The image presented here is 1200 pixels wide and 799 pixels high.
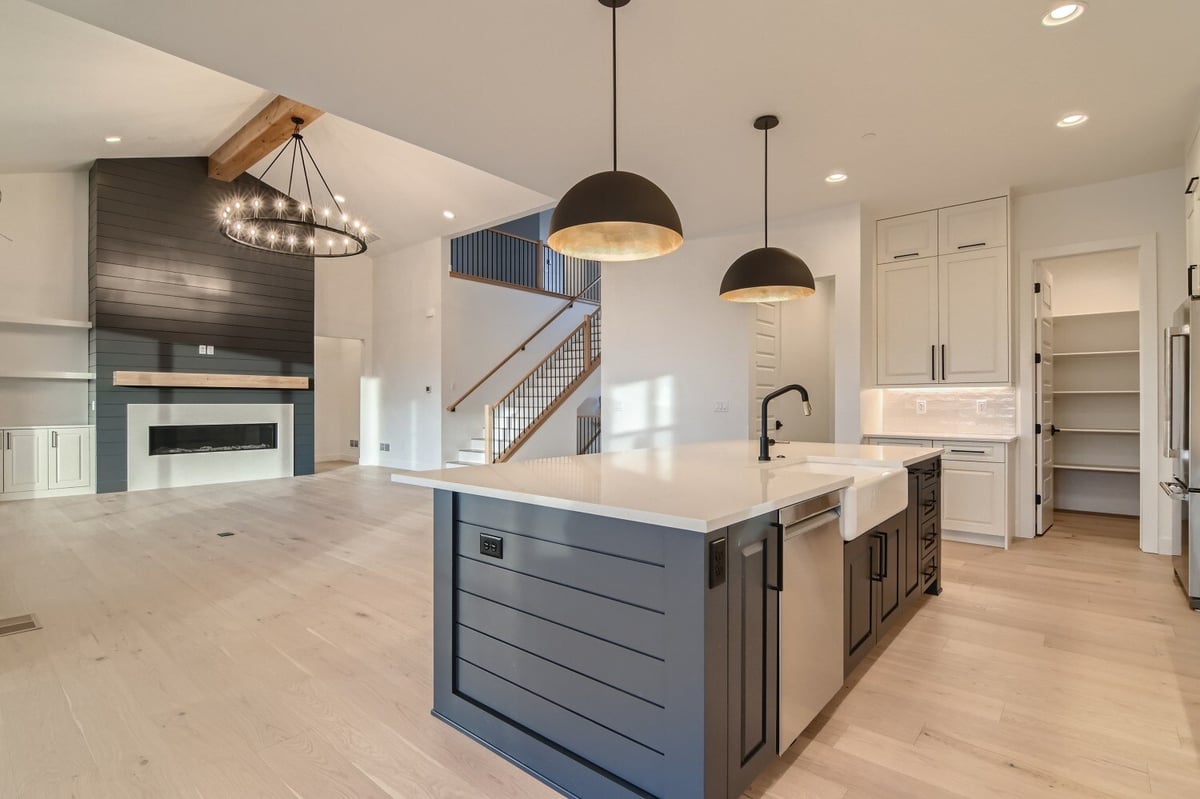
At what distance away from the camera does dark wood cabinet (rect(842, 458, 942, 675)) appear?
2260 millimetres

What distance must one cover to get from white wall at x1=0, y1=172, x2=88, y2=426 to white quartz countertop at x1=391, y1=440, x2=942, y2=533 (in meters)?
7.60

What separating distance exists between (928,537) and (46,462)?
8.93 metres

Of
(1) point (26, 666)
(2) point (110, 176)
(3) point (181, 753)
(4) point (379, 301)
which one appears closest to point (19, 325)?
(2) point (110, 176)

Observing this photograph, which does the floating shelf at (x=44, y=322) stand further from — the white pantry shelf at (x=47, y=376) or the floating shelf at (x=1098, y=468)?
the floating shelf at (x=1098, y=468)

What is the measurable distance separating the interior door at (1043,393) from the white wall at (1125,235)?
0.41ft

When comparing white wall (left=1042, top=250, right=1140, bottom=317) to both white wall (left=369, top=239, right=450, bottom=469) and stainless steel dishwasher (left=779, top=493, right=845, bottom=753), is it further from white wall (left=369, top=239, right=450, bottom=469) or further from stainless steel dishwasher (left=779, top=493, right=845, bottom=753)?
white wall (left=369, top=239, right=450, bottom=469)

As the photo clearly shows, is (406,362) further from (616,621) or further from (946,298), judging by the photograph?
(616,621)

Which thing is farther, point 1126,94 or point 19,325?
point 19,325

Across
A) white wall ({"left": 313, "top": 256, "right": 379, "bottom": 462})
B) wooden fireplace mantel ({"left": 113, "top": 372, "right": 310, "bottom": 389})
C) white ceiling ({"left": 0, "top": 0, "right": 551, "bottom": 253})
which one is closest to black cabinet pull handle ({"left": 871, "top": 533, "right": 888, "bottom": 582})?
white ceiling ({"left": 0, "top": 0, "right": 551, "bottom": 253})

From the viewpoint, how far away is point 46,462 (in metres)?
6.62

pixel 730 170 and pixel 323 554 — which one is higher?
pixel 730 170

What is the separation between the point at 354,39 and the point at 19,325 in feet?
22.3

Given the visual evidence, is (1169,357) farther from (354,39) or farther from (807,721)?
(354,39)

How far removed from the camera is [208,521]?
548cm
